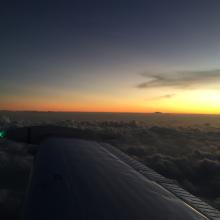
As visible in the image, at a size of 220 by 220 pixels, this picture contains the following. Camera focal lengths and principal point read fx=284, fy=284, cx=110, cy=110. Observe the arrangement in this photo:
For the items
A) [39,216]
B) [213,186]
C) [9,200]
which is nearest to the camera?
[39,216]

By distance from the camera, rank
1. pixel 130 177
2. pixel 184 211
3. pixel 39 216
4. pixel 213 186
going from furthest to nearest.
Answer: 1. pixel 213 186
2. pixel 130 177
3. pixel 184 211
4. pixel 39 216

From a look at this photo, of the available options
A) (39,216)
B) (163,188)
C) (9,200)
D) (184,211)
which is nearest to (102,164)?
(163,188)

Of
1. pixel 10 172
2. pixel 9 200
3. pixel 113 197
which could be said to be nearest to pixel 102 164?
pixel 113 197

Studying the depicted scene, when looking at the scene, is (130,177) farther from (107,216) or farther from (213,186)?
(213,186)

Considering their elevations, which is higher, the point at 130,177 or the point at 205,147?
the point at 130,177

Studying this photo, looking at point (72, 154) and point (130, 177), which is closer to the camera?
point (130, 177)

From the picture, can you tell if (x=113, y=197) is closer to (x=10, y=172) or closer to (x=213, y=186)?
(x=213, y=186)

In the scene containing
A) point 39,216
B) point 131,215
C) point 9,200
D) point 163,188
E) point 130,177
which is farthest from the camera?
point 9,200

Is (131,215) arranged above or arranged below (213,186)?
above

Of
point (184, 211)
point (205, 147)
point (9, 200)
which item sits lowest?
point (9, 200)
